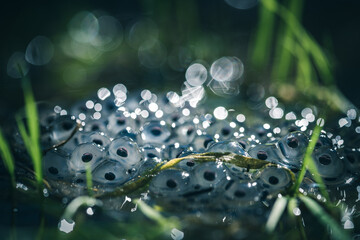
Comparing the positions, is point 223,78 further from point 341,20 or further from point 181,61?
point 341,20

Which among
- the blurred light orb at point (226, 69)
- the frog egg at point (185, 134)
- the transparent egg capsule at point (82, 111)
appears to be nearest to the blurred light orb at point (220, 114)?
the frog egg at point (185, 134)

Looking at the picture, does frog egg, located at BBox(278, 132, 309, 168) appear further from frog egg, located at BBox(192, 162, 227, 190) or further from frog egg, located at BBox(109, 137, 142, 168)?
frog egg, located at BBox(109, 137, 142, 168)

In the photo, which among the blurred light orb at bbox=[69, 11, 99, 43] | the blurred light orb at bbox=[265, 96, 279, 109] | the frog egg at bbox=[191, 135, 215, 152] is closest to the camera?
the frog egg at bbox=[191, 135, 215, 152]

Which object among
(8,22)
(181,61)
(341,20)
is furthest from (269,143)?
(8,22)

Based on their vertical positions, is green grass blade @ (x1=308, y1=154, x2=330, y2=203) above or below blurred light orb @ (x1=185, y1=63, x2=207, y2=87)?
above

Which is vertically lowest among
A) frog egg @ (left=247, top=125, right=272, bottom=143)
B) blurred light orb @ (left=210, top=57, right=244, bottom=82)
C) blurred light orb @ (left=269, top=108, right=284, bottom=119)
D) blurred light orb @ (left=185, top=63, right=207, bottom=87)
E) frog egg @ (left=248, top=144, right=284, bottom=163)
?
blurred light orb @ (left=210, top=57, right=244, bottom=82)

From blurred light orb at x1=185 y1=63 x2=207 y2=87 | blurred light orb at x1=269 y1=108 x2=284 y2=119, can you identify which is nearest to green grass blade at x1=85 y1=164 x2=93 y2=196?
blurred light orb at x1=269 y1=108 x2=284 y2=119

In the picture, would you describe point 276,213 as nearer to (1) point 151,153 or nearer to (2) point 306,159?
(2) point 306,159
